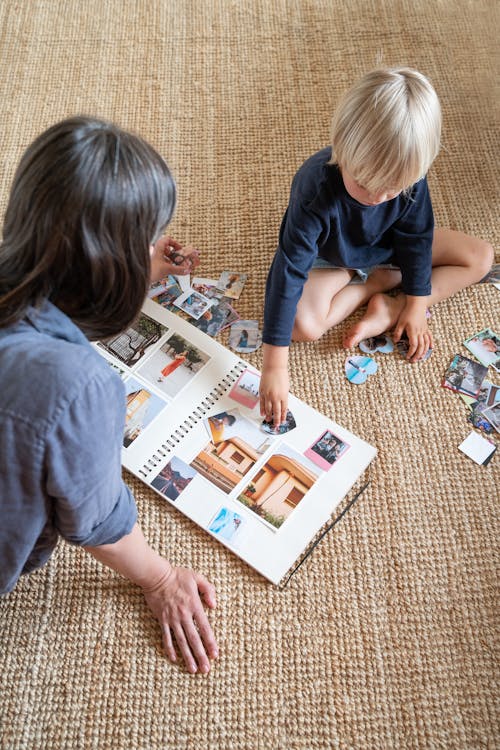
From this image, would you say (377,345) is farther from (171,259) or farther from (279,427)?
(171,259)

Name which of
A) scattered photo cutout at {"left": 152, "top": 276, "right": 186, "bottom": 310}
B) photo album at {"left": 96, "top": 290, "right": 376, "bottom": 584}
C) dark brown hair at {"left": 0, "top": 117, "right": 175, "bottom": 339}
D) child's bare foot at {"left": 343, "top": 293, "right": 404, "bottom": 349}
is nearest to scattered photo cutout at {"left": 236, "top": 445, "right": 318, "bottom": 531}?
photo album at {"left": 96, "top": 290, "right": 376, "bottom": 584}

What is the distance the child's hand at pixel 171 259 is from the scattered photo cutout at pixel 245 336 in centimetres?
15

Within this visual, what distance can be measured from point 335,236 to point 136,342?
1.29 feet

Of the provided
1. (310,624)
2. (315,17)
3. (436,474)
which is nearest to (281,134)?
(315,17)

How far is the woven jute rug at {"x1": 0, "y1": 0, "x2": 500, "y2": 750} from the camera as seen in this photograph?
844 millimetres

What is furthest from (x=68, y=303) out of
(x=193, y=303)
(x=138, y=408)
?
(x=193, y=303)

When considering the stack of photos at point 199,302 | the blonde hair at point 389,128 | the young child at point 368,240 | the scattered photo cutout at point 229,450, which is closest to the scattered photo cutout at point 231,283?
the stack of photos at point 199,302

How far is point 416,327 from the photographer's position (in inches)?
43.4

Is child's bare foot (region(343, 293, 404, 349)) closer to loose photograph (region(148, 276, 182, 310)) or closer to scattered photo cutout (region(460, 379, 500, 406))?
scattered photo cutout (region(460, 379, 500, 406))

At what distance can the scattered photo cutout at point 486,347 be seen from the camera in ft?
3.62

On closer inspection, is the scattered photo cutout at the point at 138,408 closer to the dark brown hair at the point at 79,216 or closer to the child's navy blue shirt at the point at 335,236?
the child's navy blue shirt at the point at 335,236

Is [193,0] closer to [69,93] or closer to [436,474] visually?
[69,93]

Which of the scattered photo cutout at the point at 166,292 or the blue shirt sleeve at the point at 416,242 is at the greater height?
the blue shirt sleeve at the point at 416,242

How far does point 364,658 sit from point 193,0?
1.52 meters
